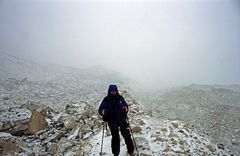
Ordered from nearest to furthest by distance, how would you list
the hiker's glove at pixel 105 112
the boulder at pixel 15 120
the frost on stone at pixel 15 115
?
1. the hiker's glove at pixel 105 112
2. the boulder at pixel 15 120
3. the frost on stone at pixel 15 115

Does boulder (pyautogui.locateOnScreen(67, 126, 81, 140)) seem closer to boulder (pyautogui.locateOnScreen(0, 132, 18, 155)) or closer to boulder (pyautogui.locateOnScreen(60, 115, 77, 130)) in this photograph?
boulder (pyautogui.locateOnScreen(60, 115, 77, 130))

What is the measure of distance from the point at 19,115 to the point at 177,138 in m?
7.55

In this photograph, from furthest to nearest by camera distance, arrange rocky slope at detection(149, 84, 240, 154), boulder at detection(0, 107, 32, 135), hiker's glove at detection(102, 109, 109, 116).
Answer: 1. rocky slope at detection(149, 84, 240, 154)
2. boulder at detection(0, 107, 32, 135)
3. hiker's glove at detection(102, 109, 109, 116)

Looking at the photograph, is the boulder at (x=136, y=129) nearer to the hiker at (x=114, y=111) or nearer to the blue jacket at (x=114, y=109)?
the hiker at (x=114, y=111)

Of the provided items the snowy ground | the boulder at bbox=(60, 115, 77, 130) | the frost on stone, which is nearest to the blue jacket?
the snowy ground

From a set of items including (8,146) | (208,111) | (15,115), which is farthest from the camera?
(208,111)

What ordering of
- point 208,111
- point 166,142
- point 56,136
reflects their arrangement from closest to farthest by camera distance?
point 166,142 → point 56,136 → point 208,111

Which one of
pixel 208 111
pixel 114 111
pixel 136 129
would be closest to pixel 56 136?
pixel 136 129

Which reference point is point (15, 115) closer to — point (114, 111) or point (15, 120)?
point (15, 120)

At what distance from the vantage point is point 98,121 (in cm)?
1021

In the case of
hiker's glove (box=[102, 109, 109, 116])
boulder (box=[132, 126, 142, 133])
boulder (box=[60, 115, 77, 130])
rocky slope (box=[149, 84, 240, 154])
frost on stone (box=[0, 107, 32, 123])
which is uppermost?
hiker's glove (box=[102, 109, 109, 116])

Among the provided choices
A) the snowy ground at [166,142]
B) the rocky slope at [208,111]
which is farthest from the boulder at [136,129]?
the rocky slope at [208,111]

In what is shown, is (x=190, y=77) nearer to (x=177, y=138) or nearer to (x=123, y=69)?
(x=123, y=69)

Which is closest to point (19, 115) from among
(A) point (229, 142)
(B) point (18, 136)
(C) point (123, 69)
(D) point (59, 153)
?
(B) point (18, 136)
